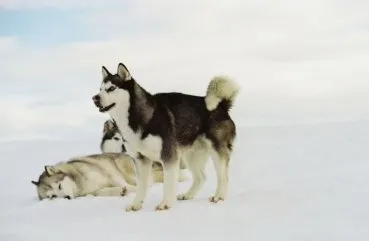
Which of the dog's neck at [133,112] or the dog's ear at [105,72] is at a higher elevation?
the dog's ear at [105,72]

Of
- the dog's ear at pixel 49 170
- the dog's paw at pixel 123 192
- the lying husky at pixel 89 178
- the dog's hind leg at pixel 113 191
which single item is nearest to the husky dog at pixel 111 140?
the lying husky at pixel 89 178

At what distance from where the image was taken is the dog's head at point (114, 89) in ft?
20.9

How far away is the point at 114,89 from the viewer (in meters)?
6.43

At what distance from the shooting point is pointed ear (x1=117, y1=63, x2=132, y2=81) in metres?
6.47

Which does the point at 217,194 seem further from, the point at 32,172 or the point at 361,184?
the point at 32,172

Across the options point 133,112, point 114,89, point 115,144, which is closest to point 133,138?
point 133,112

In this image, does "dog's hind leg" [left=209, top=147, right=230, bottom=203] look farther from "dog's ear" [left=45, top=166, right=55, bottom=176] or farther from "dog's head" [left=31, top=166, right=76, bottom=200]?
"dog's ear" [left=45, top=166, right=55, bottom=176]

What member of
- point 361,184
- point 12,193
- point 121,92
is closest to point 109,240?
point 121,92

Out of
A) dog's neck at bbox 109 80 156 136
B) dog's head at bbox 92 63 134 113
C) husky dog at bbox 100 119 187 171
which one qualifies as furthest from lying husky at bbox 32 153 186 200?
dog's head at bbox 92 63 134 113

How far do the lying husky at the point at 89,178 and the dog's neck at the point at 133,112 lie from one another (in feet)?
5.47

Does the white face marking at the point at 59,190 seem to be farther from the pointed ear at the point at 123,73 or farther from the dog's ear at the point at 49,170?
the pointed ear at the point at 123,73

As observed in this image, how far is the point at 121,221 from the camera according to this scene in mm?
6195

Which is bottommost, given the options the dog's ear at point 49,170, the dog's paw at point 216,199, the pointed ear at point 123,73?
the dog's paw at point 216,199

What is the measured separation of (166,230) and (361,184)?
2.80m
